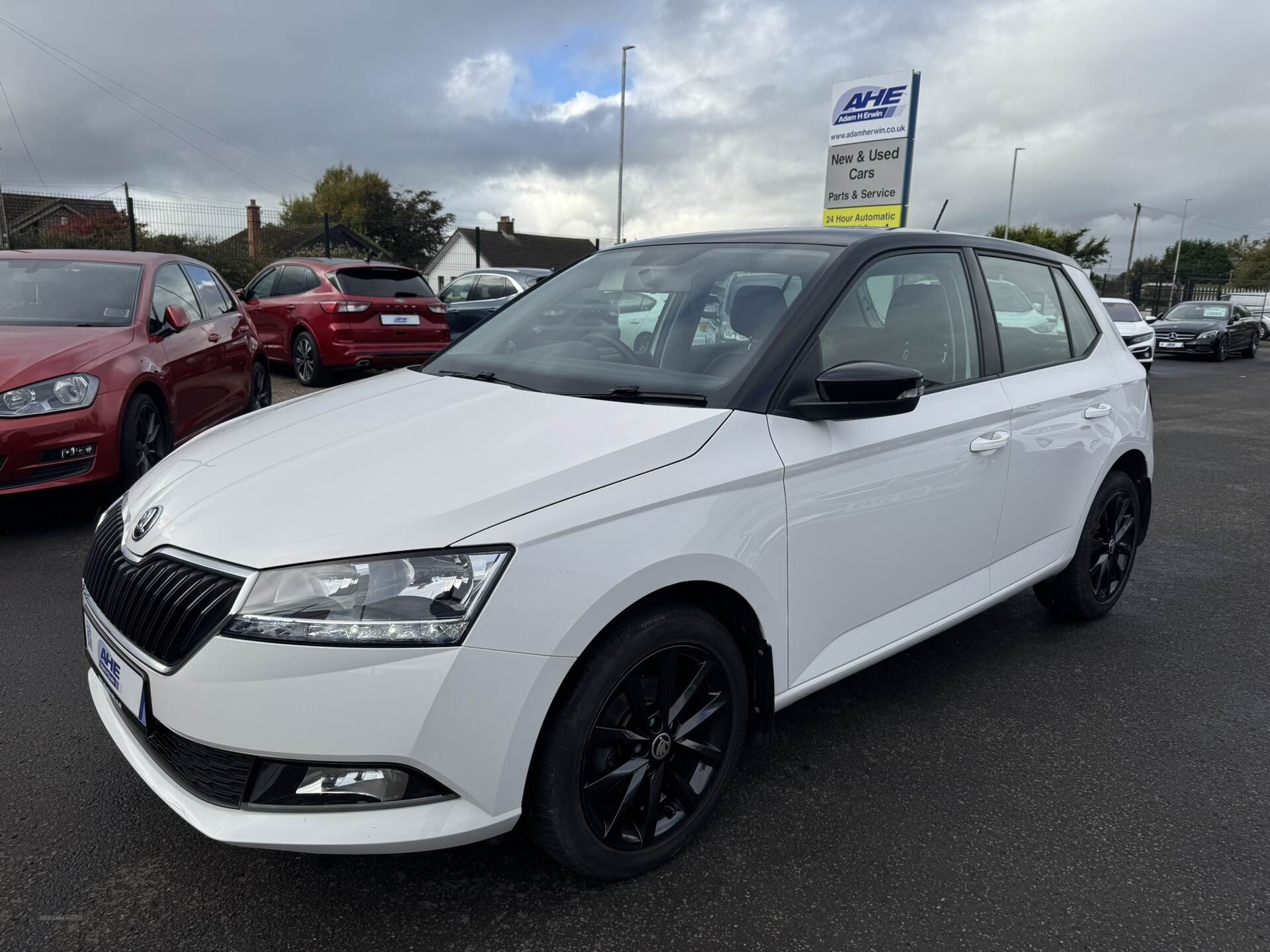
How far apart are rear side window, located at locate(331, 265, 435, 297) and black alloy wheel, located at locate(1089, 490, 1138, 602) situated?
29.5ft

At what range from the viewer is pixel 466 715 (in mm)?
1820

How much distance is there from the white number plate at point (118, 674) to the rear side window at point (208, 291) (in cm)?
513

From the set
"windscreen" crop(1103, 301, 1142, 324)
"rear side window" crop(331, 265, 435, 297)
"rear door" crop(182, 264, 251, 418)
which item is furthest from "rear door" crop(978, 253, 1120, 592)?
"windscreen" crop(1103, 301, 1142, 324)

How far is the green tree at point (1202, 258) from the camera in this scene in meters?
88.7

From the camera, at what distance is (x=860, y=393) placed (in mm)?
2352

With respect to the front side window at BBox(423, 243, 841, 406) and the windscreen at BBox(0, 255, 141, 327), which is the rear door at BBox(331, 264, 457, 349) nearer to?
the windscreen at BBox(0, 255, 141, 327)

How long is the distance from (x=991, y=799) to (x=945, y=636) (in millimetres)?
1357

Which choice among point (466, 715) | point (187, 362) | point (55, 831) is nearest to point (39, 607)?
point (55, 831)

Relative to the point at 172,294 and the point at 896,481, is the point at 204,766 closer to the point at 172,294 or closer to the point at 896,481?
the point at 896,481

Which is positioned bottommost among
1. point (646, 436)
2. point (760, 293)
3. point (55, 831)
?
point (55, 831)

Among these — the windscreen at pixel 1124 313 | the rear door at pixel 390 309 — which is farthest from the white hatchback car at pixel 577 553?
the windscreen at pixel 1124 313

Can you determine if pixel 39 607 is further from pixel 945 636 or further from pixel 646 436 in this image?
pixel 945 636

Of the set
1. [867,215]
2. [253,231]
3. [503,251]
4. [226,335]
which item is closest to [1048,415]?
[226,335]

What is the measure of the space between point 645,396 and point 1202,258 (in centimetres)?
11209
